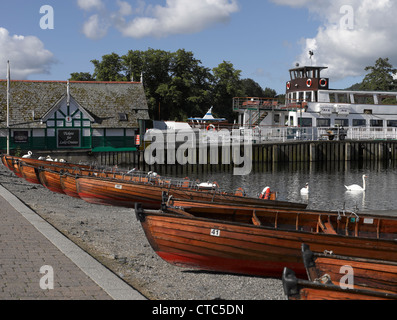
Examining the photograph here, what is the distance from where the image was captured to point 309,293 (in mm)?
7730

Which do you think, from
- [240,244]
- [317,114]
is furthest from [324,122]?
[240,244]

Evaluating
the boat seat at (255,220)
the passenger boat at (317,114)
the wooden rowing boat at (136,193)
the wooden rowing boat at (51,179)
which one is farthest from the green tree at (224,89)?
the boat seat at (255,220)

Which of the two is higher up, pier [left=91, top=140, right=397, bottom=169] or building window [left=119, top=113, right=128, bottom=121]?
building window [left=119, top=113, right=128, bottom=121]

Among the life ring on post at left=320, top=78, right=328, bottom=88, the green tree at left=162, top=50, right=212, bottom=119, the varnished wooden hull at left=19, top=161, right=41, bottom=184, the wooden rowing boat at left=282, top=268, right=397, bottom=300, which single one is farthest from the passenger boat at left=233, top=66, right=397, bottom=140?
the wooden rowing boat at left=282, top=268, right=397, bottom=300

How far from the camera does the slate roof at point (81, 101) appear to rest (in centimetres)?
4834

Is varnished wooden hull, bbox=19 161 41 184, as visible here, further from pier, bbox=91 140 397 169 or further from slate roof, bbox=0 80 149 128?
slate roof, bbox=0 80 149 128

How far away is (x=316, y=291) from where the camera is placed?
305 inches

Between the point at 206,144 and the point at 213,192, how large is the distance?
28.7m

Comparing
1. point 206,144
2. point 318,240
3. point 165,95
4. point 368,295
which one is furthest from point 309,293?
point 165,95

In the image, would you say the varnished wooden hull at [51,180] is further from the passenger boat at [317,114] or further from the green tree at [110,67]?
the green tree at [110,67]

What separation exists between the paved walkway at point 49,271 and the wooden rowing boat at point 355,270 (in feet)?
11.2

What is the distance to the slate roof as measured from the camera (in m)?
48.3

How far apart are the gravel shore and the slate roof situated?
32916mm

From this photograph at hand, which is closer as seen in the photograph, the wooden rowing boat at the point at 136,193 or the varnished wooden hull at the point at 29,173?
the wooden rowing boat at the point at 136,193
